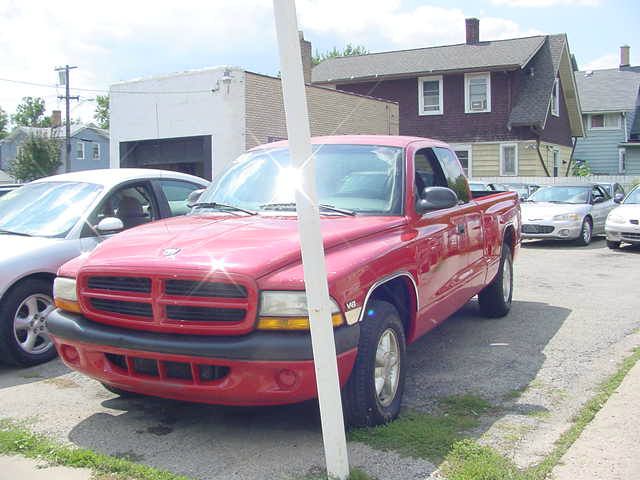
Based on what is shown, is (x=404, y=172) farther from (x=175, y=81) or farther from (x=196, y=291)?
(x=175, y=81)

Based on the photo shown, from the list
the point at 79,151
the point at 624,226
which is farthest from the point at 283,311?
the point at 79,151

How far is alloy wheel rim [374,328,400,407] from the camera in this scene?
14.2ft

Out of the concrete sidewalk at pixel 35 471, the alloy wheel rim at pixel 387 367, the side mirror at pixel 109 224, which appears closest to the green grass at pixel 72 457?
the concrete sidewalk at pixel 35 471

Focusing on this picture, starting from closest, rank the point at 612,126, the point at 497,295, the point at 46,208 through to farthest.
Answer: the point at 46,208
the point at 497,295
the point at 612,126

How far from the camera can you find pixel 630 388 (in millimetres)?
4980

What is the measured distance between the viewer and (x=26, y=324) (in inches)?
233

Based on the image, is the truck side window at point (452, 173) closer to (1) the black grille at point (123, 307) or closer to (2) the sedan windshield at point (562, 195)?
(1) the black grille at point (123, 307)

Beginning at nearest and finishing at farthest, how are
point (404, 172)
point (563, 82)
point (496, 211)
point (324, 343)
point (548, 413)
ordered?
point (324, 343)
point (548, 413)
point (404, 172)
point (496, 211)
point (563, 82)

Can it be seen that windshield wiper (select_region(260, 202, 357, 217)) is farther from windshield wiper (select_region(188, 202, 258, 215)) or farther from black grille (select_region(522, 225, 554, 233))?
black grille (select_region(522, 225, 554, 233))

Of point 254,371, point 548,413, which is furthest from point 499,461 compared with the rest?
point 254,371

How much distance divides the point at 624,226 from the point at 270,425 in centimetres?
1185

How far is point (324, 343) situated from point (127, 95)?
19321 mm

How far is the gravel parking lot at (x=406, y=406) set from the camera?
3947 millimetres

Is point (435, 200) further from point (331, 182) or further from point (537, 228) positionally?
point (537, 228)
